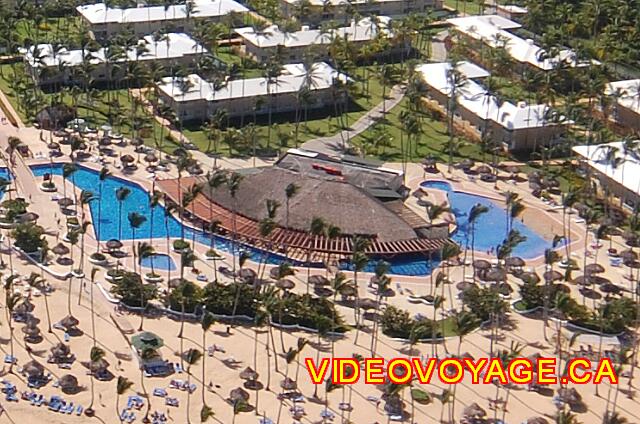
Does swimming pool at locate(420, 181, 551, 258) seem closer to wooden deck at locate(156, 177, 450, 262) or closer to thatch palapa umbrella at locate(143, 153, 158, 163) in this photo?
wooden deck at locate(156, 177, 450, 262)

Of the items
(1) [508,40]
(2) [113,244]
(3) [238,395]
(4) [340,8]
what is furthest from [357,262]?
(4) [340,8]

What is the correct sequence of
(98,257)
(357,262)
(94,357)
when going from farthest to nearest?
(98,257)
(357,262)
(94,357)

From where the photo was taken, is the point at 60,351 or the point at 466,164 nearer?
the point at 60,351

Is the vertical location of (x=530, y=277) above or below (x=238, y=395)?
above

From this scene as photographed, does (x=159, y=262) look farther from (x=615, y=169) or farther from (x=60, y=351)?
(x=615, y=169)

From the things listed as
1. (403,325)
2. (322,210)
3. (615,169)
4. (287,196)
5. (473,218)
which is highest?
(615,169)

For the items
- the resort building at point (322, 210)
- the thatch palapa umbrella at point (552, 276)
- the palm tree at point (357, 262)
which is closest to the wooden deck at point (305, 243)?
the resort building at point (322, 210)

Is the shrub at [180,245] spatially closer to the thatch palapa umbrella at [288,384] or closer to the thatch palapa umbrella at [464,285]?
the thatch palapa umbrella at [288,384]

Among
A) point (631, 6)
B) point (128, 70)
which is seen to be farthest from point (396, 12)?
point (128, 70)
